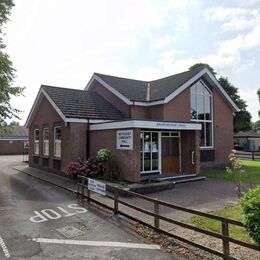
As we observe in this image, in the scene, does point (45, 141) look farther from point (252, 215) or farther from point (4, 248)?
point (252, 215)

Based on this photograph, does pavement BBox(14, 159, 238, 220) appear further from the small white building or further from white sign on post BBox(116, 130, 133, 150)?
the small white building

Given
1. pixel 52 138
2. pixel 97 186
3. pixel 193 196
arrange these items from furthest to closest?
pixel 52 138 → pixel 193 196 → pixel 97 186

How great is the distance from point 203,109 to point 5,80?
13305 millimetres

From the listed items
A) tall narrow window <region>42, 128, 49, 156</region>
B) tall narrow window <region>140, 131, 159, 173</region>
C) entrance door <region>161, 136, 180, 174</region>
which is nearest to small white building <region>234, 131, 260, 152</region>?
entrance door <region>161, 136, 180, 174</region>

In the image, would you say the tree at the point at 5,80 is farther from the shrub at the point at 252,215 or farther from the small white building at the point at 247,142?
the small white building at the point at 247,142

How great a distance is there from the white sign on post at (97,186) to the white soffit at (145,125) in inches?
165

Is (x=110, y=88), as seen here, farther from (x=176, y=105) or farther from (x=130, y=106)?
(x=176, y=105)

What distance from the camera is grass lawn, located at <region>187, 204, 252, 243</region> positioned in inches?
298

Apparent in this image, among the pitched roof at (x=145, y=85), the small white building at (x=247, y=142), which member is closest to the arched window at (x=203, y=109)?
the pitched roof at (x=145, y=85)

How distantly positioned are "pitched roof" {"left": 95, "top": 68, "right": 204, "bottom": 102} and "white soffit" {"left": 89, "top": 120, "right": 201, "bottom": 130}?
10.7 ft

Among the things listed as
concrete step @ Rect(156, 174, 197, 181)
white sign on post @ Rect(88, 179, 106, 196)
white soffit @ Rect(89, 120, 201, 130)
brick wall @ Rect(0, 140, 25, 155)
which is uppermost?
white soffit @ Rect(89, 120, 201, 130)

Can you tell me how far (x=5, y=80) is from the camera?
1711 cm

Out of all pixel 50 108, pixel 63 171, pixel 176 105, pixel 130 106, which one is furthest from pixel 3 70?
pixel 176 105

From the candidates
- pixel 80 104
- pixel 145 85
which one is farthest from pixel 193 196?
pixel 145 85
